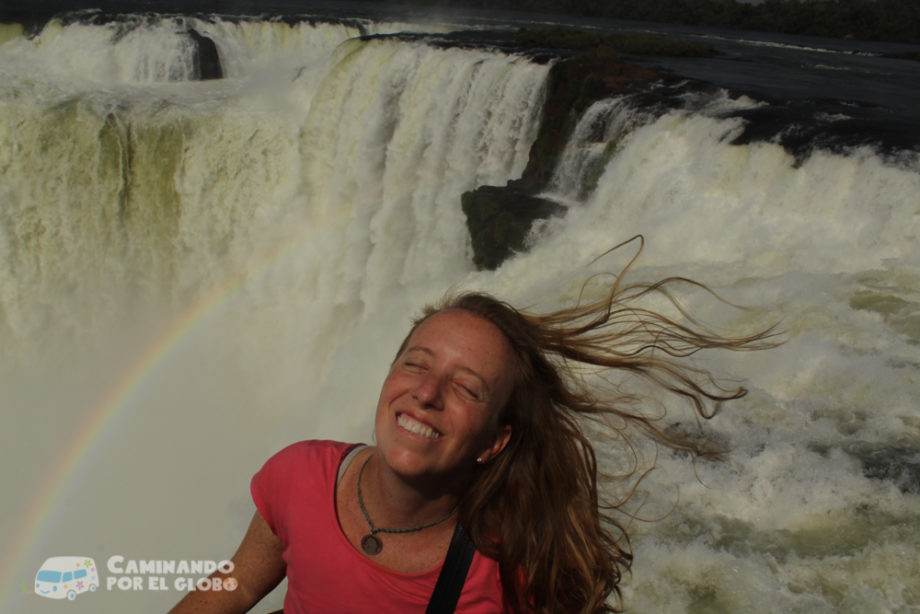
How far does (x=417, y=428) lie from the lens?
1.48 meters

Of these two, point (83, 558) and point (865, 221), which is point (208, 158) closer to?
point (83, 558)

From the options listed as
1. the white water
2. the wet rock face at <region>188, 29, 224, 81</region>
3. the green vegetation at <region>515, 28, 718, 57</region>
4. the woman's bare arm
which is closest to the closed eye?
the woman's bare arm

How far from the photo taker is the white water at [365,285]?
286 cm

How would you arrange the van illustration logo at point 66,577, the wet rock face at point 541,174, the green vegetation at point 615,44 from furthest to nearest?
1. the green vegetation at point 615,44
2. the wet rock face at point 541,174
3. the van illustration logo at point 66,577

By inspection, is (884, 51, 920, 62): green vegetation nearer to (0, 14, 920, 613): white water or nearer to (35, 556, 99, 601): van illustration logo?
(0, 14, 920, 613): white water

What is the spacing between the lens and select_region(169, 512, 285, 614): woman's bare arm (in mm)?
1615

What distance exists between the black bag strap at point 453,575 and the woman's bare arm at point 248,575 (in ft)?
1.31

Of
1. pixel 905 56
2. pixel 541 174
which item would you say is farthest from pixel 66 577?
pixel 905 56

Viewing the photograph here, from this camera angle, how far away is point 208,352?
34.8 feet

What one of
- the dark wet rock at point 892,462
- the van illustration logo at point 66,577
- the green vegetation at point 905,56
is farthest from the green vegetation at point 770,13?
the dark wet rock at point 892,462

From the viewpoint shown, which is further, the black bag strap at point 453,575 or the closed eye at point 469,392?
the closed eye at point 469,392

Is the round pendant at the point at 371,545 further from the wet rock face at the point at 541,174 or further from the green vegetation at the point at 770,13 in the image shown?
the green vegetation at the point at 770,13

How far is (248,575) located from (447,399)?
611 millimetres

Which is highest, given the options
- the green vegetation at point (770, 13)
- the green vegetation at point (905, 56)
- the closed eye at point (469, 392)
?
the green vegetation at point (770, 13)
